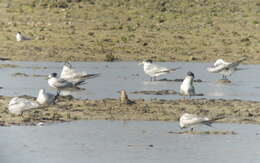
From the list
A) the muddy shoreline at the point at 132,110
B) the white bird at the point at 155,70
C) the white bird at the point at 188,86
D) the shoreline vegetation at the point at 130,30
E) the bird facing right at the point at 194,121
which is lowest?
the bird facing right at the point at 194,121

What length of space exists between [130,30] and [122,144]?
24.8 m

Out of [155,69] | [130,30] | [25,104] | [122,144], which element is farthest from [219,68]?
[130,30]

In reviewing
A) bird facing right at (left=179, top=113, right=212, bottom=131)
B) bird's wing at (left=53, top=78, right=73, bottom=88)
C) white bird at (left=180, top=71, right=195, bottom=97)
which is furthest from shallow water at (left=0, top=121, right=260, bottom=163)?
bird's wing at (left=53, top=78, right=73, bottom=88)

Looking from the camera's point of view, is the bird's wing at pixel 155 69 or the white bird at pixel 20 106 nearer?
the white bird at pixel 20 106

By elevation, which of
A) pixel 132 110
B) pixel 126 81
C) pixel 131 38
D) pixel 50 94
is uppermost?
pixel 131 38

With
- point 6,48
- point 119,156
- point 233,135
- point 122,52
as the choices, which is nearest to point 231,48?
point 122,52

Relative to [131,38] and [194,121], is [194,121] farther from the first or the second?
[131,38]

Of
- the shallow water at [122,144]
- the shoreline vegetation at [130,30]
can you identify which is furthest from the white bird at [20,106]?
the shoreline vegetation at [130,30]

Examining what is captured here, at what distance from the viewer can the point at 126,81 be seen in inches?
942

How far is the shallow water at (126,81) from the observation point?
20889 millimetres

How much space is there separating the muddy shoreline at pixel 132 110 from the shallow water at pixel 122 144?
1.70 ft

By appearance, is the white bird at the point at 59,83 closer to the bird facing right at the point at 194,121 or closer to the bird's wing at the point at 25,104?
the bird's wing at the point at 25,104

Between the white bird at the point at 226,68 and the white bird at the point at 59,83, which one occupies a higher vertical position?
the white bird at the point at 226,68

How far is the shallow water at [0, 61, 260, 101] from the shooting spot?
20889 mm
